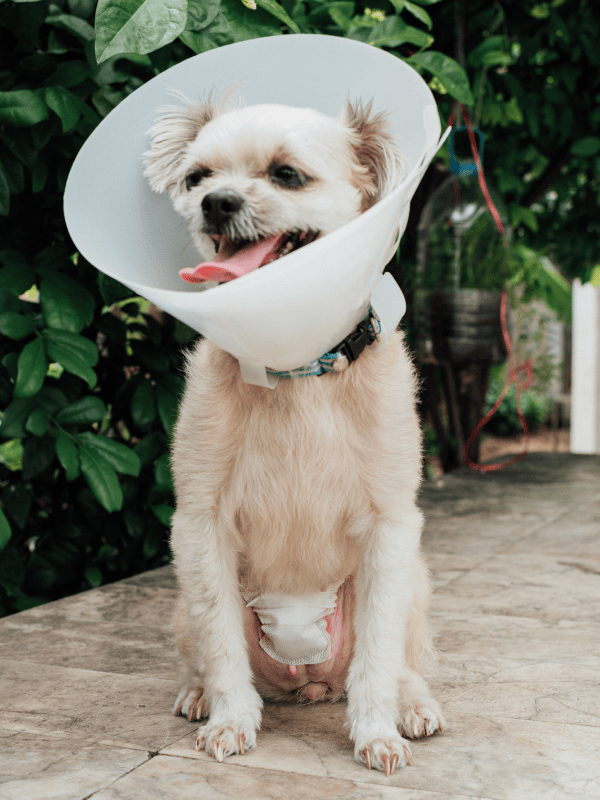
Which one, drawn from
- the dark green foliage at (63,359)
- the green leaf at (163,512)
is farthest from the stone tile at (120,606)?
the green leaf at (163,512)

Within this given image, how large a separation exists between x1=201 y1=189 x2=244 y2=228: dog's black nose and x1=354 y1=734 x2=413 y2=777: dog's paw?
1084mm

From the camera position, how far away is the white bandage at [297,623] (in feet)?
5.96

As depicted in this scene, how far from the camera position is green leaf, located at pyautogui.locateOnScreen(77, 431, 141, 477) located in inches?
104

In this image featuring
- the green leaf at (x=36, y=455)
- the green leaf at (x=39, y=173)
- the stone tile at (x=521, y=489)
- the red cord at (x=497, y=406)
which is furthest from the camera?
the red cord at (x=497, y=406)

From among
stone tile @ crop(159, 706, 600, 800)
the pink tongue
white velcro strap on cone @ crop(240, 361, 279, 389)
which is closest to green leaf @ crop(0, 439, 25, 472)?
stone tile @ crop(159, 706, 600, 800)

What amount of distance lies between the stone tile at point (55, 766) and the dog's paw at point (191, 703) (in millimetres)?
209

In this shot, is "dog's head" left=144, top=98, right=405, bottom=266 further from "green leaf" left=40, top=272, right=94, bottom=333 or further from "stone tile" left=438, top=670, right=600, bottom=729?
Result: "stone tile" left=438, top=670, right=600, bottom=729

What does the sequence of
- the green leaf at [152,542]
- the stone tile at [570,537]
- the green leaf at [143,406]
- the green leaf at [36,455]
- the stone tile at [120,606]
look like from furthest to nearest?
1. the stone tile at [570,537]
2. the green leaf at [152,542]
3. the green leaf at [143,406]
4. the stone tile at [120,606]
5. the green leaf at [36,455]

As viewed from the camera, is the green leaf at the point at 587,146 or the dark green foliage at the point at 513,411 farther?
the dark green foliage at the point at 513,411

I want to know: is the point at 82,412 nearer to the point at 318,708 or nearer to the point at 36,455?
the point at 36,455

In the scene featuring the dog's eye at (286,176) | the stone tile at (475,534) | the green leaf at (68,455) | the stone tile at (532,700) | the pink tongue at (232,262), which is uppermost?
the dog's eye at (286,176)

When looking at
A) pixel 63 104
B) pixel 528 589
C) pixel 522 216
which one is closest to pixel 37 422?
pixel 63 104

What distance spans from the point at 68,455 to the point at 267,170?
1.42m

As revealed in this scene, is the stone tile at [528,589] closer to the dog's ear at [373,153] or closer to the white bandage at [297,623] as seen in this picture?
the white bandage at [297,623]
